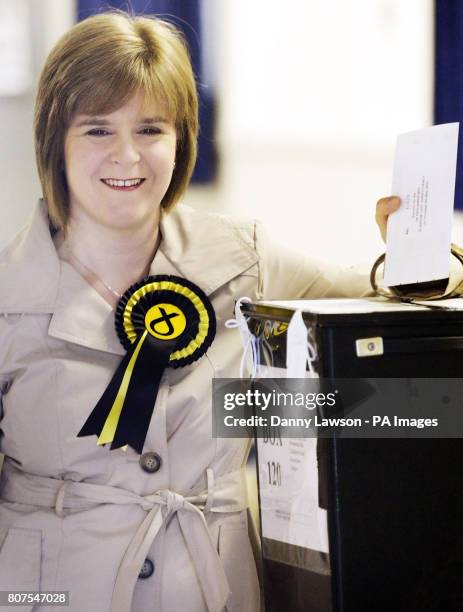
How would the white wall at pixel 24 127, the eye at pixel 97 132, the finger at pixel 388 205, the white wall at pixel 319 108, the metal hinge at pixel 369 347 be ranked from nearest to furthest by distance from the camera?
the metal hinge at pixel 369 347 → the finger at pixel 388 205 → the eye at pixel 97 132 → the white wall at pixel 24 127 → the white wall at pixel 319 108

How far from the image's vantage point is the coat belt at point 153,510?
1486 mm

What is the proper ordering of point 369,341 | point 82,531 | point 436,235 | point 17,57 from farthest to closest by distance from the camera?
point 17,57 < point 82,531 < point 436,235 < point 369,341

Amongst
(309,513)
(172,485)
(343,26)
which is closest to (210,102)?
(343,26)

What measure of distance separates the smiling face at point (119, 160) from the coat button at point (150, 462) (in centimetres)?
43

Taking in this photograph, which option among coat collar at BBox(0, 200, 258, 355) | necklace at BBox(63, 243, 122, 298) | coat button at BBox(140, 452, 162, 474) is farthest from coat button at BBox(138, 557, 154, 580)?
necklace at BBox(63, 243, 122, 298)

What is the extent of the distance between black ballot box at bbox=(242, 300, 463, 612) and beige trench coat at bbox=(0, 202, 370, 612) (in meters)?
0.33

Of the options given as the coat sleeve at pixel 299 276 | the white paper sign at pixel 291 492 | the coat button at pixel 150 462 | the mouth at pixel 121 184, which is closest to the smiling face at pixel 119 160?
the mouth at pixel 121 184

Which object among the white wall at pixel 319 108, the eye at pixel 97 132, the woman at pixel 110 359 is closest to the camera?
the woman at pixel 110 359

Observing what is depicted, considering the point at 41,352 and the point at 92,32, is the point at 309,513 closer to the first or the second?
the point at 41,352

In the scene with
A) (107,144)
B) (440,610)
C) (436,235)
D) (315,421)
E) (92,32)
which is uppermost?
(92,32)

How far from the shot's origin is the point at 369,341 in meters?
1.19

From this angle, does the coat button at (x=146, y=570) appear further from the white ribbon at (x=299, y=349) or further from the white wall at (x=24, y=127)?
the white wall at (x=24, y=127)

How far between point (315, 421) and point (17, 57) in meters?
1.01

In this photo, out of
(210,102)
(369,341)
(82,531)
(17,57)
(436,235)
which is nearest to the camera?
(369,341)
